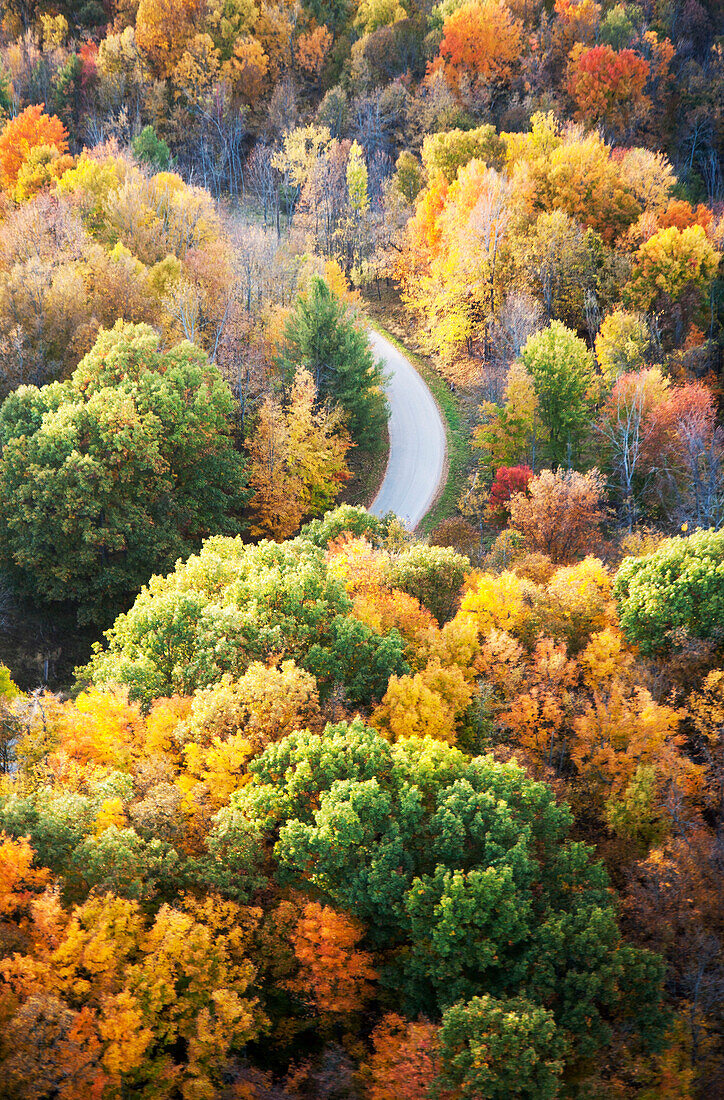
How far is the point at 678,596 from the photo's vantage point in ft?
99.2

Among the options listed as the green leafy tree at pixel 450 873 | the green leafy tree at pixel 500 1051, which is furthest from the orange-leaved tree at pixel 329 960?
the green leafy tree at pixel 500 1051

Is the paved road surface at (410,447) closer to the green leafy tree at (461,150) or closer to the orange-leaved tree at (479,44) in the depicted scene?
the green leafy tree at (461,150)

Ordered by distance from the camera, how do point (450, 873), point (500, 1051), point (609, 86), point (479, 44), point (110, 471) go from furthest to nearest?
1. point (479, 44)
2. point (609, 86)
3. point (110, 471)
4. point (450, 873)
5. point (500, 1051)

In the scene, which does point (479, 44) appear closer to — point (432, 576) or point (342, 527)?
point (342, 527)

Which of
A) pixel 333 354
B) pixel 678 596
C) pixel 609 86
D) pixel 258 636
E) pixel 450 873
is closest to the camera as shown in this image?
pixel 450 873

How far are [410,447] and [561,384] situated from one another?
1245 cm

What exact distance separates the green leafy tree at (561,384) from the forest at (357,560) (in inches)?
11.4

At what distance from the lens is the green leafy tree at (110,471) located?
42438mm

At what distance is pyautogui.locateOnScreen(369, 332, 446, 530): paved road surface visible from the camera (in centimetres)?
5331

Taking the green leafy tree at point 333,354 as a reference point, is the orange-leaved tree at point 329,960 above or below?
below

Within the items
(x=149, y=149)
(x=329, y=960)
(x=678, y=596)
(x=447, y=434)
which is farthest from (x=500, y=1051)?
(x=149, y=149)

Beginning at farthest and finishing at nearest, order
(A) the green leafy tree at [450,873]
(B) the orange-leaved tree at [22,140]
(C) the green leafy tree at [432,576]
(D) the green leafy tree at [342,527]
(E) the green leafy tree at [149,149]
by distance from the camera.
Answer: (E) the green leafy tree at [149,149]
(B) the orange-leaved tree at [22,140]
(D) the green leafy tree at [342,527]
(C) the green leafy tree at [432,576]
(A) the green leafy tree at [450,873]

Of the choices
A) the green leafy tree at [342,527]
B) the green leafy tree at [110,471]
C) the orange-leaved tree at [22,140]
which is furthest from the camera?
the orange-leaved tree at [22,140]

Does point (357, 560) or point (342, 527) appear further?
point (342, 527)
